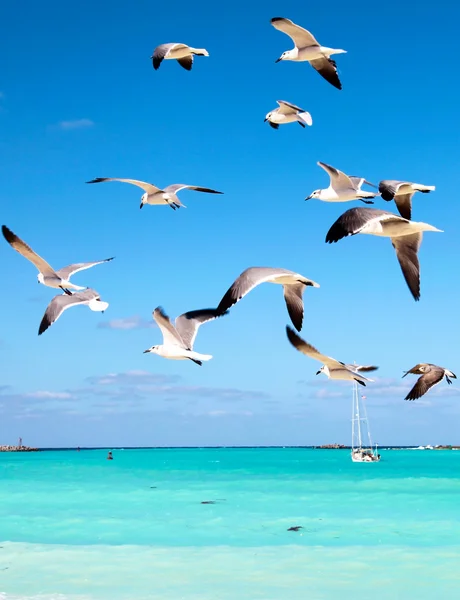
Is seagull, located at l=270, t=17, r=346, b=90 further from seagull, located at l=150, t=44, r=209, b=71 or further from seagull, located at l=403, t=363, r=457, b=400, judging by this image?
seagull, located at l=403, t=363, r=457, b=400

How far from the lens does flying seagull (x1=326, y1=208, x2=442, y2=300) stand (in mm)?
9500

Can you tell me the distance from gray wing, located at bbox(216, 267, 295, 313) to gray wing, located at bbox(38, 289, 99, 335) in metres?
2.55

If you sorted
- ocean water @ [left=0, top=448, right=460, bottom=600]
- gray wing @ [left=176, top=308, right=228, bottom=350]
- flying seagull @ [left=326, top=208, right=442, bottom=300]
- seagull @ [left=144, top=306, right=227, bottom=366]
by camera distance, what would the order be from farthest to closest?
ocean water @ [left=0, top=448, right=460, bottom=600] → gray wing @ [left=176, top=308, right=228, bottom=350] → seagull @ [left=144, top=306, right=227, bottom=366] → flying seagull @ [left=326, top=208, right=442, bottom=300]

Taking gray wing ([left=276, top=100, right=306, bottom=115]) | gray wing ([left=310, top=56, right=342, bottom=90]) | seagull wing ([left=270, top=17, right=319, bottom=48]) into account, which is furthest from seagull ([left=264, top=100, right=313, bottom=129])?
seagull wing ([left=270, top=17, right=319, bottom=48])

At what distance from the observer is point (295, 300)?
1094 cm

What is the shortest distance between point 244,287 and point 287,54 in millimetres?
5438

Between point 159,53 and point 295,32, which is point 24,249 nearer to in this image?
point 159,53

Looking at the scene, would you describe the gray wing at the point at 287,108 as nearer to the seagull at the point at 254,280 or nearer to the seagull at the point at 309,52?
the seagull at the point at 309,52

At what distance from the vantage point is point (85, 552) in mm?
22938

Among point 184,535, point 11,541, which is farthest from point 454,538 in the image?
point 11,541

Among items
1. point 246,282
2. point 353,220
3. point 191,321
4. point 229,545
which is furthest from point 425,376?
point 229,545

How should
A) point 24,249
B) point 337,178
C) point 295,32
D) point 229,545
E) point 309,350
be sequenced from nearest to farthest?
point 309,350 → point 337,178 → point 24,249 → point 295,32 → point 229,545

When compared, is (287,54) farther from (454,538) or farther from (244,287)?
(454,538)

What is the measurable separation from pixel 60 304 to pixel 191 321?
2253mm
